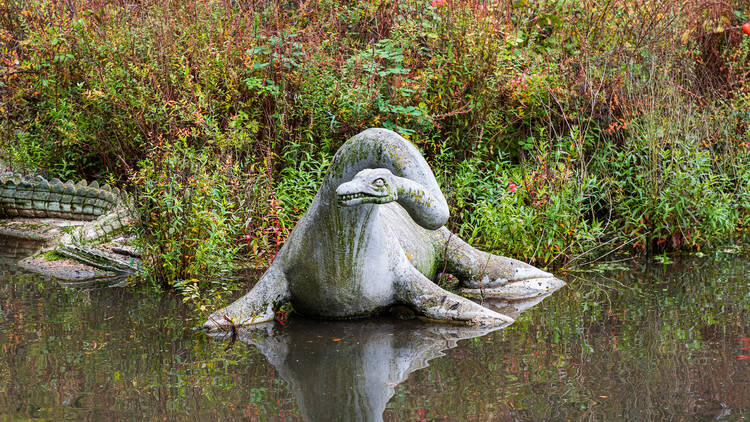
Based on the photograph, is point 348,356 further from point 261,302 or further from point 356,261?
point 261,302

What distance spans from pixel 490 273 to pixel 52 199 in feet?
16.3

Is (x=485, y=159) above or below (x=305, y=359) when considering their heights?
above

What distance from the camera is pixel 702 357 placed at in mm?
4109

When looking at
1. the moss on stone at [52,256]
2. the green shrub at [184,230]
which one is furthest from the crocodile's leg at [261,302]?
the moss on stone at [52,256]

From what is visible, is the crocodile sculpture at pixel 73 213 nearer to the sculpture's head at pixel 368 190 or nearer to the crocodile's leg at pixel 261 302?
the crocodile's leg at pixel 261 302

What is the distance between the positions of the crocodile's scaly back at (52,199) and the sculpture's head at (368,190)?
4261 mm

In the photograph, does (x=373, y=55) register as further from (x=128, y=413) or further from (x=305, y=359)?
(x=128, y=413)

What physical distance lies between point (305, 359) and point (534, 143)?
4.40 meters

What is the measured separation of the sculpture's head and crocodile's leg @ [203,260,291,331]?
112cm

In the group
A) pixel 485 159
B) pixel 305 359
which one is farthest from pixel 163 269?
pixel 485 159

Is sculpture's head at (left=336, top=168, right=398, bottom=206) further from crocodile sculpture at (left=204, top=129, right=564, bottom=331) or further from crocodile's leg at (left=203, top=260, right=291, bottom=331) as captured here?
crocodile's leg at (left=203, top=260, right=291, bottom=331)

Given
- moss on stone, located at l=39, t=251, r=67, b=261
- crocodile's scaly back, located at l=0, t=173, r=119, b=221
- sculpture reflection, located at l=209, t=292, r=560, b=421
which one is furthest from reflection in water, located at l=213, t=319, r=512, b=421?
crocodile's scaly back, located at l=0, t=173, r=119, b=221

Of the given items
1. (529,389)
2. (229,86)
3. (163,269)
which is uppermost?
(229,86)

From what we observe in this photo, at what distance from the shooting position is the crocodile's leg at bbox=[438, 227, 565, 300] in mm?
5773
